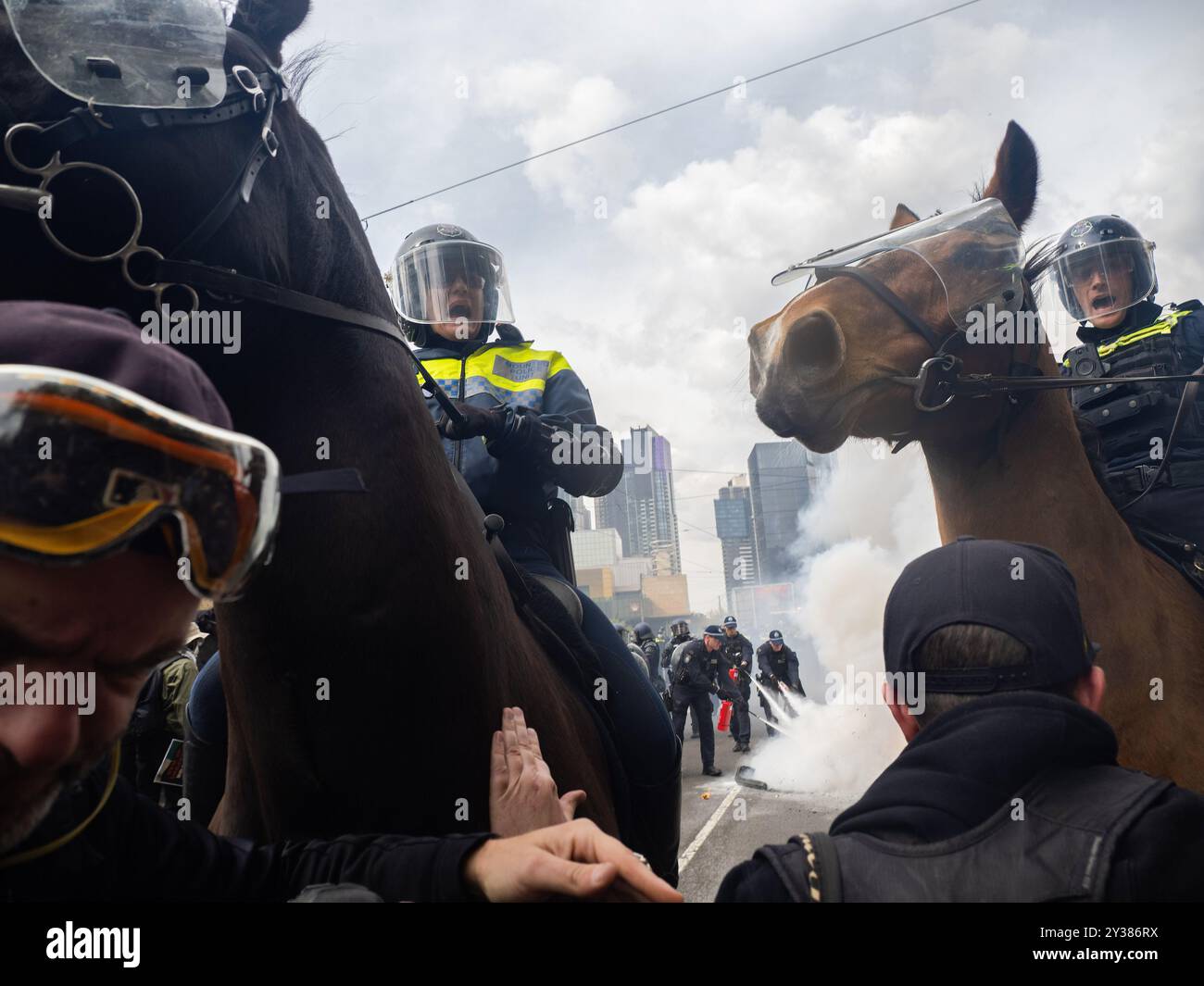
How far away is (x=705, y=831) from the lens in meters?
7.43

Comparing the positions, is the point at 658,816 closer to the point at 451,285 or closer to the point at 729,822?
the point at 451,285

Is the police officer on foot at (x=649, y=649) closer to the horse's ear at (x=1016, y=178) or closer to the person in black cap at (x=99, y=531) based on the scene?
the horse's ear at (x=1016, y=178)

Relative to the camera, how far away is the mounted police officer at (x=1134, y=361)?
278 centimetres

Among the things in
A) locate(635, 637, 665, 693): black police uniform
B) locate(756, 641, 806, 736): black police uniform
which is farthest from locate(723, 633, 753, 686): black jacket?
locate(635, 637, 665, 693): black police uniform

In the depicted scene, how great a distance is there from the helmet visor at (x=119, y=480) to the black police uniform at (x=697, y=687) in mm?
10868

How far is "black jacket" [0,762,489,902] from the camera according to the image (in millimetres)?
1113

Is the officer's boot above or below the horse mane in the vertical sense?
below

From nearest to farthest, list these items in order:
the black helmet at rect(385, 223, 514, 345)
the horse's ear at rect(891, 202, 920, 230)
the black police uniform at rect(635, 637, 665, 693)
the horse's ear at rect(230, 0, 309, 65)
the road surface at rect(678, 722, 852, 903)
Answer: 1. the horse's ear at rect(230, 0, 309, 65)
2. the black helmet at rect(385, 223, 514, 345)
3. the horse's ear at rect(891, 202, 920, 230)
4. the road surface at rect(678, 722, 852, 903)
5. the black police uniform at rect(635, 637, 665, 693)

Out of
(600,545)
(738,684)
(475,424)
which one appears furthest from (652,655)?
(475,424)

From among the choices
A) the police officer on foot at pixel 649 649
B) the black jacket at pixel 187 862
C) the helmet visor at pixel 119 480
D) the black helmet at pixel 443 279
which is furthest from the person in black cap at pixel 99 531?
the police officer on foot at pixel 649 649

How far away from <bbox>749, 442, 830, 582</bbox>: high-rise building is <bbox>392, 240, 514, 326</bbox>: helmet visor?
866cm

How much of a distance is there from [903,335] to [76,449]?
239 centimetres

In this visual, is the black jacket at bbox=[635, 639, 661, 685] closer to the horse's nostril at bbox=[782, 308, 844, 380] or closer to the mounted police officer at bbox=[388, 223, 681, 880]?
the mounted police officer at bbox=[388, 223, 681, 880]
